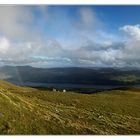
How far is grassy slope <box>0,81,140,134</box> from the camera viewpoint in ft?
53.2

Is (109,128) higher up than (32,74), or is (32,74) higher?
(32,74)

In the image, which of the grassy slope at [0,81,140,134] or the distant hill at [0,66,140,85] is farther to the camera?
the distant hill at [0,66,140,85]

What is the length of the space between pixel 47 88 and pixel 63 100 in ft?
2.36

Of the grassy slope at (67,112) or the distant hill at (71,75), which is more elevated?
the distant hill at (71,75)

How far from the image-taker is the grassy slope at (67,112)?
16.2m

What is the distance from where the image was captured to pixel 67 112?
54.7 feet

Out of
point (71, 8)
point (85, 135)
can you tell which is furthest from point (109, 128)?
point (71, 8)

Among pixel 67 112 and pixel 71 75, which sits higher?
pixel 71 75

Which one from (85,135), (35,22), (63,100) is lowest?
(85,135)

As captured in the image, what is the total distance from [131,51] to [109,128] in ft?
8.58

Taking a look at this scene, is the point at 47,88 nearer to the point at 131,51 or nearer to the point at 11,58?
the point at 11,58

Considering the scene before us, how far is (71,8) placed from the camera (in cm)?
1633

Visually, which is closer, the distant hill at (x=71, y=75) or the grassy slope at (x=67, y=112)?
the grassy slope at (x=67, y=112)
